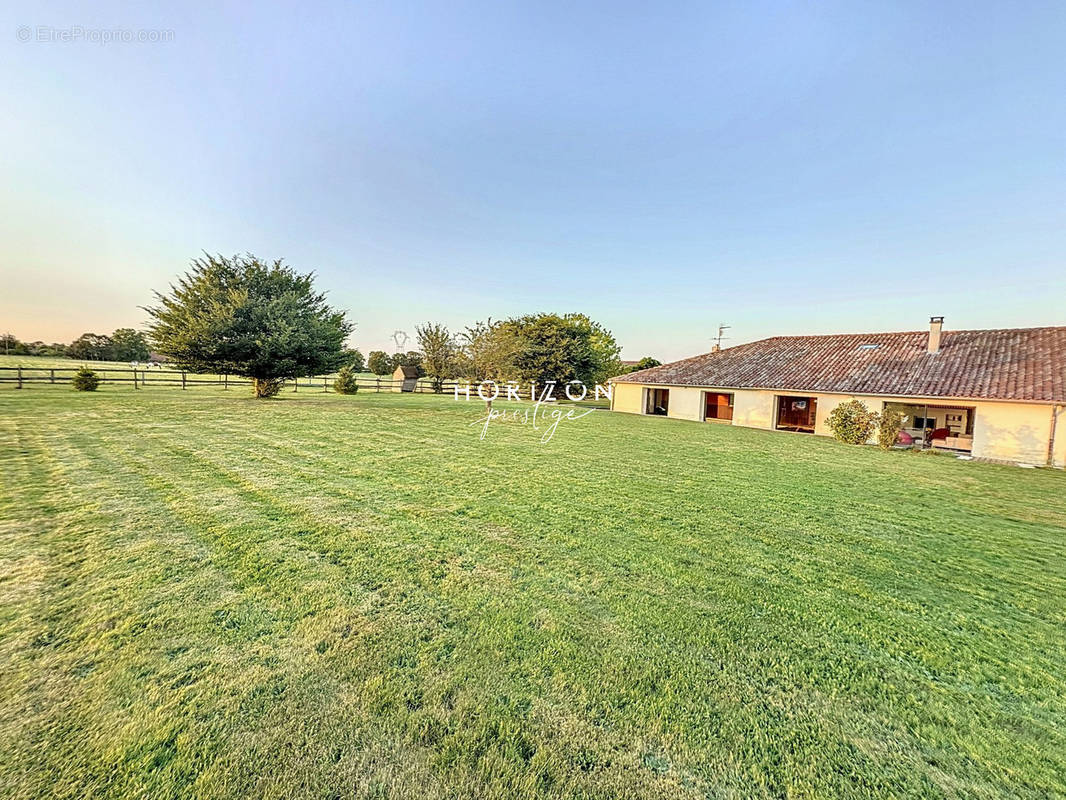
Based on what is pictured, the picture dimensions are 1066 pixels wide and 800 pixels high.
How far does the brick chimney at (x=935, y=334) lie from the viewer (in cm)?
1608

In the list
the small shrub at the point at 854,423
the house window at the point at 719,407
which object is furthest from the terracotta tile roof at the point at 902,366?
the house window at the point at 719,407

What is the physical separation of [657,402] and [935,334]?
509 inches

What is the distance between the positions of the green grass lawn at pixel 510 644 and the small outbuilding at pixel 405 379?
29216 millimetres

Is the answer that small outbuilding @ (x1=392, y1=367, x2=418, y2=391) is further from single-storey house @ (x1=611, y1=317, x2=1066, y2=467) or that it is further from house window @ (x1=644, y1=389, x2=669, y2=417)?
house window @ (x1=644, y1=389, x2=669, y2=417)

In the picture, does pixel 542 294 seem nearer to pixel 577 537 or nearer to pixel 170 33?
pixel 170 33

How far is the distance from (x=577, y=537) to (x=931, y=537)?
450 centimetres

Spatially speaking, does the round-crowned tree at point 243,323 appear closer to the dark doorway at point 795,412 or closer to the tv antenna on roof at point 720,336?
the dark doorway at point 795,412

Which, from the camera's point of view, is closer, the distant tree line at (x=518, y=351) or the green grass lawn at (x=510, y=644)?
the green grass lawn at (x=510, y=644)

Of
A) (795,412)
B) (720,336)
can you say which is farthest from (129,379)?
(795,412)

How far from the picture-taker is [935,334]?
1634cm

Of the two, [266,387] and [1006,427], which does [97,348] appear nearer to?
[266,387]

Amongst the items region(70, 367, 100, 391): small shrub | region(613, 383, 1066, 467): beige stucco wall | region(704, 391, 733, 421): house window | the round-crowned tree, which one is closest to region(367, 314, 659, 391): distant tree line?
region(704, 391, 733, 421): house window

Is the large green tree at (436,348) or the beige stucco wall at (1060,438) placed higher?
the large green tree at (436,348)

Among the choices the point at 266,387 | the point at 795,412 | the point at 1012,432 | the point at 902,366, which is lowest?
the point at 795,412
